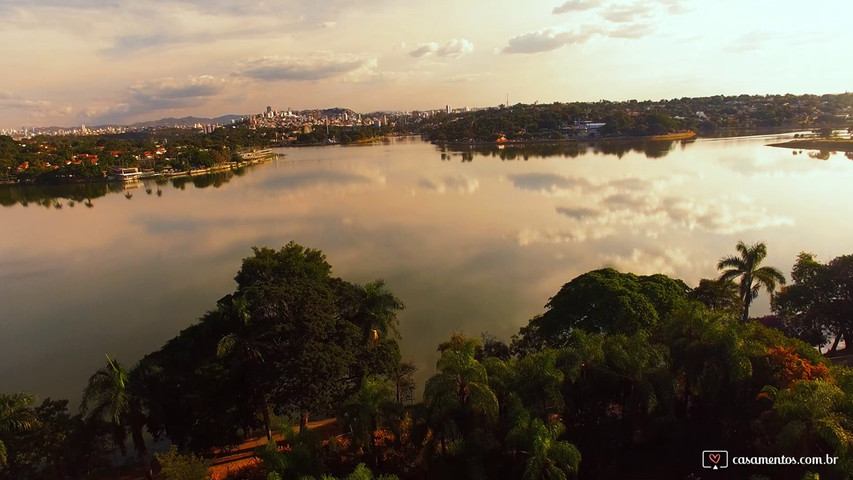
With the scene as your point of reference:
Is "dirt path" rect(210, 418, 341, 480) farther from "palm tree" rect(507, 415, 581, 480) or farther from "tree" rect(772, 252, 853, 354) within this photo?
"tree" rect(772, 252, 853, 354)

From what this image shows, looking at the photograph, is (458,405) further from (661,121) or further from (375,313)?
(661,121)

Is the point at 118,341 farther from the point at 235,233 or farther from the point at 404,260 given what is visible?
the point at 235,233

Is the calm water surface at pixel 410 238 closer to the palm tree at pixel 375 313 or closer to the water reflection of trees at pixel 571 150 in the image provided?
the palm tree at pixel 375 313

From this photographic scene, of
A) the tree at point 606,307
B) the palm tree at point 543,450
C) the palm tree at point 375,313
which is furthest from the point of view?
the palm tree at point 375,313

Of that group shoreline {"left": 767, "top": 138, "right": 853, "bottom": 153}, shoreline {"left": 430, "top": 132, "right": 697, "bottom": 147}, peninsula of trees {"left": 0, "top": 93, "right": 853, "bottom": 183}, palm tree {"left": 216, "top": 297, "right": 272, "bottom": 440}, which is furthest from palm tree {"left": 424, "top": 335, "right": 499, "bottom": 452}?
shoreline {"left": 430, "top": 132, "right": 697, "bottom": 147}

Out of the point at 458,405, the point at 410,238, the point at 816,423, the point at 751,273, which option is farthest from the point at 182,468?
the point at 410,238
